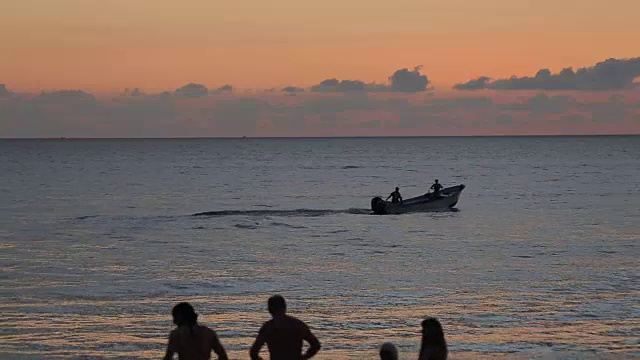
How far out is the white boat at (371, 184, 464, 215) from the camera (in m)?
45.4

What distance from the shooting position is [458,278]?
78.0 ft

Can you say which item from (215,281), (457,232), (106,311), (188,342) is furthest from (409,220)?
(188,342)

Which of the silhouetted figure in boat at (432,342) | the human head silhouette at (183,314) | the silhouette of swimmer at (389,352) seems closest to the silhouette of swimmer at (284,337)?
the human head silhouette at (183,314)

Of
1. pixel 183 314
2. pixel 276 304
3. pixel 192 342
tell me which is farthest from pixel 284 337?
pixel 183 314

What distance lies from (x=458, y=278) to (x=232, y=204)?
1321 inches

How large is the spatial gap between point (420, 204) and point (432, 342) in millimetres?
37996

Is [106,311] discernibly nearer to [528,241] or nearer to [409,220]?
[528,241]

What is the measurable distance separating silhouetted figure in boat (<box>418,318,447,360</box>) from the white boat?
36.2m

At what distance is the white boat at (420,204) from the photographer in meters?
45.4

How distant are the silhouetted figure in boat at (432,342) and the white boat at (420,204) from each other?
1425 inches

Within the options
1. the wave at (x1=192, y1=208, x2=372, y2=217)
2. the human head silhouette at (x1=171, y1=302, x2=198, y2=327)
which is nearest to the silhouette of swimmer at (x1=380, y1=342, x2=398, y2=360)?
the human head silhouette at (x1=171, y1=302, x2=198, y2=327)

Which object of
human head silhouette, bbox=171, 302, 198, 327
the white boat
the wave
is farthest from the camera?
the wave

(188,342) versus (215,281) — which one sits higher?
(188,342)

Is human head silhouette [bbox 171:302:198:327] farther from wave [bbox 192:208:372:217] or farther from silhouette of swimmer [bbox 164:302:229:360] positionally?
wave [bbox 192:208:372:217]
